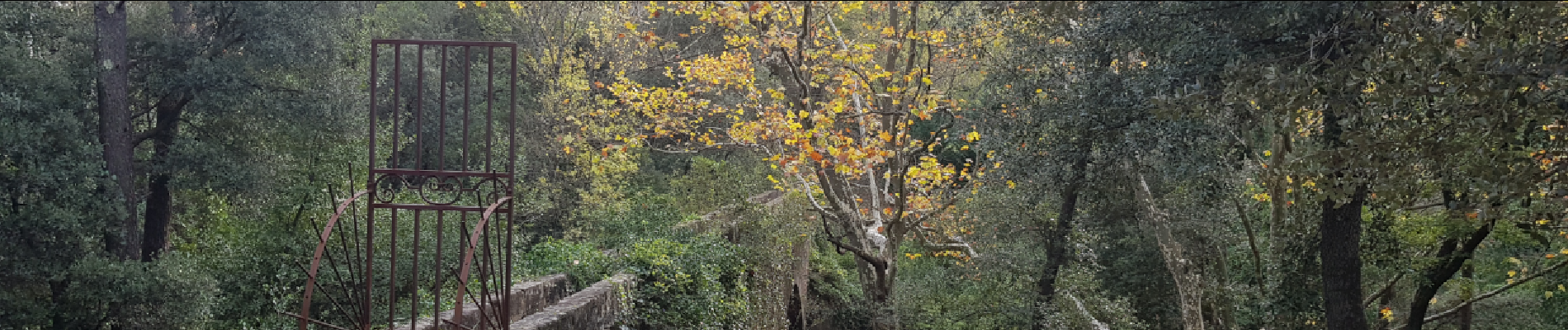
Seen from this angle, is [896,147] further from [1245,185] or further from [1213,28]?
[1213,28]

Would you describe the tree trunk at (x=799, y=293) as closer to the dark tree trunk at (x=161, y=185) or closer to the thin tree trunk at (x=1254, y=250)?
the thin tree trunk at (x=1254, y=250)

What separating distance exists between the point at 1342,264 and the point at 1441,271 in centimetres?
310

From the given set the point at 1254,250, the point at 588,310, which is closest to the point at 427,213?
the point at 588,310

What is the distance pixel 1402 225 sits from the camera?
1028 cm

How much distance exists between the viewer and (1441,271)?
30.3ft

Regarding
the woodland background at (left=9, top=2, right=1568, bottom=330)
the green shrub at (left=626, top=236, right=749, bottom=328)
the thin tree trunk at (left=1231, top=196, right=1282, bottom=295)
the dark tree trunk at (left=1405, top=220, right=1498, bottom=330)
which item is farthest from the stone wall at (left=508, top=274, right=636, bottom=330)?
the dark tree trunk at (left=1405, top=220, right=1498, bottom=330)

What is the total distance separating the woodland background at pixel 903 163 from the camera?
4996 millimetres

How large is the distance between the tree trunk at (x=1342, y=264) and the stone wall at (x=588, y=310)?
4806 millimetres

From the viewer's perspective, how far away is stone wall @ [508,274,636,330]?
6.60 meters

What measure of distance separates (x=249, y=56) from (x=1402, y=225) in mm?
14307

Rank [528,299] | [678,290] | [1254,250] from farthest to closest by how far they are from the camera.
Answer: [1254,250]
[678,290]
[528,299]

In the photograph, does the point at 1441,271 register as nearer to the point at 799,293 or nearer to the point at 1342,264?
the point at 1342,264

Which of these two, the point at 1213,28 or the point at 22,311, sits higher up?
the point at 1213,28

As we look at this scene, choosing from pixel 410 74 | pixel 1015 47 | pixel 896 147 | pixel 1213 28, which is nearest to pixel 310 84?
pixel 410 74
